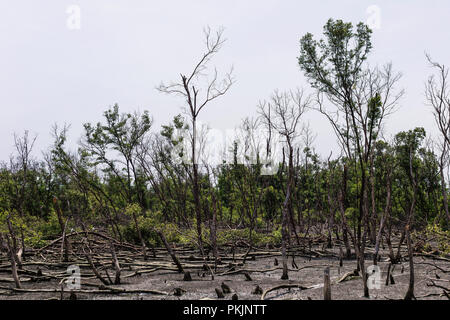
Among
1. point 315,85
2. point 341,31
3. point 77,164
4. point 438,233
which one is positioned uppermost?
point 341,31

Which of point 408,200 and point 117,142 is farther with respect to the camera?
point 117,142

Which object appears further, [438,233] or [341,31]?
[341,31]

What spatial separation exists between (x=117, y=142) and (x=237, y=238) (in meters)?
16.1

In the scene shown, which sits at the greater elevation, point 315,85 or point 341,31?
point 341,31

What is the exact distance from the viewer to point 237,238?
17.6 m

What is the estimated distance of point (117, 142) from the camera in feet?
98.3

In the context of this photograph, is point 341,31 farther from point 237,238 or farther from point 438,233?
point 237,238
